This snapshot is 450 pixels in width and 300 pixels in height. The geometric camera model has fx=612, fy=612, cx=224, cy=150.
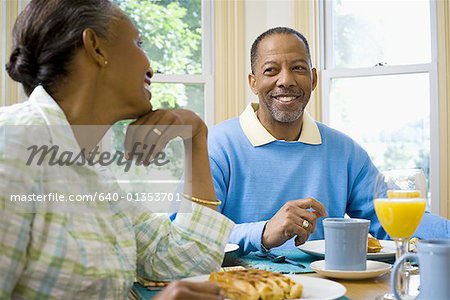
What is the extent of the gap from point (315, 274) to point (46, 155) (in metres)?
0.64

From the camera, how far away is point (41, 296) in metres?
1.08

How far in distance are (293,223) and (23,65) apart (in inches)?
30.4

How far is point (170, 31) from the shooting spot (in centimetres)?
342

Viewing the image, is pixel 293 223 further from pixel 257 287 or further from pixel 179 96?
pixel 179 96

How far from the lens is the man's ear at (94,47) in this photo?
1226mm

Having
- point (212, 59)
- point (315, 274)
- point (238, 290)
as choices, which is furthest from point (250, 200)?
point (212, 59)

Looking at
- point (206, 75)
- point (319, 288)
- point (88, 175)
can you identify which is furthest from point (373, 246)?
point (206, 75)

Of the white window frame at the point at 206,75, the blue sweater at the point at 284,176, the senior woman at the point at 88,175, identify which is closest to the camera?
the senior woman at the point at 88,175

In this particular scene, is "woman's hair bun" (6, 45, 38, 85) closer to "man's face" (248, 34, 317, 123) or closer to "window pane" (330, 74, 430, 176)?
"man's face" (248, 34, 317, 123)

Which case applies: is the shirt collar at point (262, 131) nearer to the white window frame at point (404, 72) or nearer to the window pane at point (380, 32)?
the white window frame at point (404, 72)

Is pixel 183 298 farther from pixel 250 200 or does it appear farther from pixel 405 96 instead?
pixel 405 96

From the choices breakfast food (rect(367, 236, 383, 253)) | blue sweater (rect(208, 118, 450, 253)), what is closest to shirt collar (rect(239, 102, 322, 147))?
blue sweater (rect(208, 118, 450, 253))

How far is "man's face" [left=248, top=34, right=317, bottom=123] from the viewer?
7.31ft

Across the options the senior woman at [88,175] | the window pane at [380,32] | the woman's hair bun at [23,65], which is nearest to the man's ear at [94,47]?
the senior woman at [88,175]
